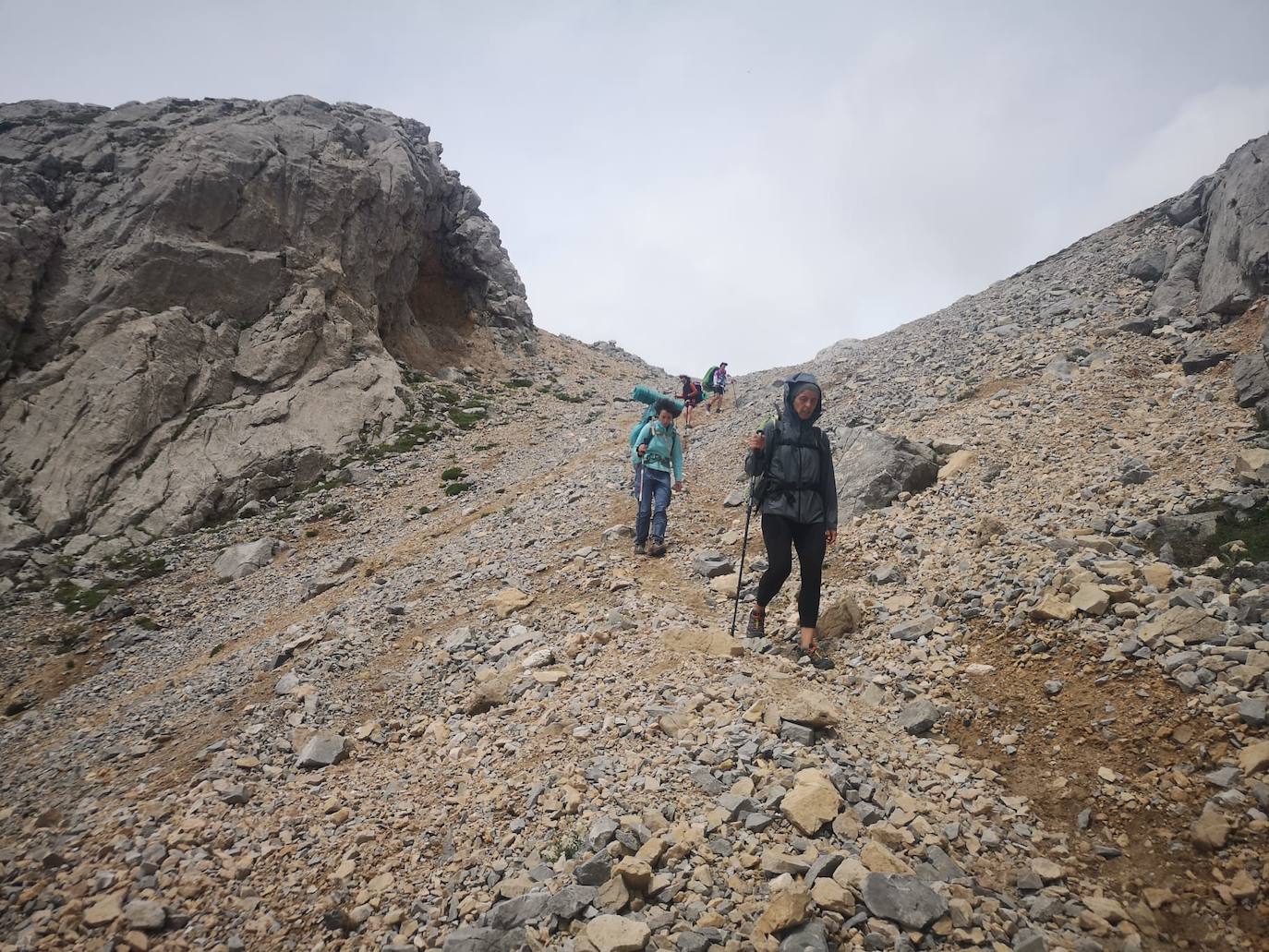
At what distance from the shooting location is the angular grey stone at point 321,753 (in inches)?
278

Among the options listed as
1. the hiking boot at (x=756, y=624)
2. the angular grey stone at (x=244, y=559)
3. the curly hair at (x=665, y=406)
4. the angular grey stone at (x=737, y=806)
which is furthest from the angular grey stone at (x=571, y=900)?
the angular grey stone at (x=244, y=559)

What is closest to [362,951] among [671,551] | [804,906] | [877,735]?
[804,906]

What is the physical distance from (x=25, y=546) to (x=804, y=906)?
70.9ft

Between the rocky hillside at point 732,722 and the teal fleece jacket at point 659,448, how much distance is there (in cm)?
155

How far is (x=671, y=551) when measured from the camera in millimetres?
11523

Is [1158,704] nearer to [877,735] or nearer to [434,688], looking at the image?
[877,735]

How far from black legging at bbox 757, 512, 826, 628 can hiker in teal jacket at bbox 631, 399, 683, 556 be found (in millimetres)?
3749

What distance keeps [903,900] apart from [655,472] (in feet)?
27.2

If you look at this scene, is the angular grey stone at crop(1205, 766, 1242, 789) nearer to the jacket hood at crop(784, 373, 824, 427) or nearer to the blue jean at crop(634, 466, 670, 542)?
the jacket hood at crop(784, 373, 824, 427)

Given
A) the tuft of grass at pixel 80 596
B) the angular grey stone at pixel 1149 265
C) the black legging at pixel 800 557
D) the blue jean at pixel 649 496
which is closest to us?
the black legging at pixel 800 557

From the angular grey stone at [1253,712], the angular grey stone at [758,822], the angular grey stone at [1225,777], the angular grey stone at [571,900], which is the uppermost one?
the angular grey stone at [1253,712]

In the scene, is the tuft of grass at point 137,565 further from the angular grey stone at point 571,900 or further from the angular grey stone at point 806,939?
the angular grey stone at point 806,939

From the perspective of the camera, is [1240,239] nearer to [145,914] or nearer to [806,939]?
[806,939]

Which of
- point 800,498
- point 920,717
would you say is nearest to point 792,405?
point 800,498
